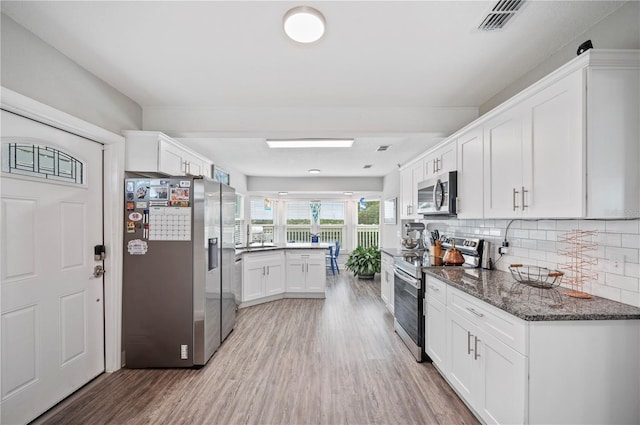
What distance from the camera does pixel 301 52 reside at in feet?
6.54

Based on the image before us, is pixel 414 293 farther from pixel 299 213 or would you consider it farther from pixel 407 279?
pixel 299 213

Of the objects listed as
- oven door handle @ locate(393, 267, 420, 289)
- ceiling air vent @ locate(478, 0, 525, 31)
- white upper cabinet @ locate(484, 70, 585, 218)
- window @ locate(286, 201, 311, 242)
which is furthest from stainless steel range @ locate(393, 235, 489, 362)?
window @ locate(286, 201, 311, 242)

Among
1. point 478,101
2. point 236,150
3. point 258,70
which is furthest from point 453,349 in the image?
point 236,150

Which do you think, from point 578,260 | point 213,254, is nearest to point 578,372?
point 578,260

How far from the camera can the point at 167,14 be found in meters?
1.63

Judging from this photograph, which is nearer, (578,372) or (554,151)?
(578,372)

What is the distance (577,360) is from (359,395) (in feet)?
4.73

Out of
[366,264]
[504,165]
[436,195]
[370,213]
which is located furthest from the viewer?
[370,213]

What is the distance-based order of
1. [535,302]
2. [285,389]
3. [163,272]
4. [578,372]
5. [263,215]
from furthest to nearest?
[263,215], [163,272], [285,389], [535,302], [578,372]

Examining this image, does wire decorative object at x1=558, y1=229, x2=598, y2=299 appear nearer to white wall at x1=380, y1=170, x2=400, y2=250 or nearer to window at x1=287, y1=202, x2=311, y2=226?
white wall at x1=380, y1=170, x2=400, y2=250

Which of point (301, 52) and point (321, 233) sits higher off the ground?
point (301, 52)

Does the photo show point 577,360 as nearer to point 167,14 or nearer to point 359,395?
point 359,395

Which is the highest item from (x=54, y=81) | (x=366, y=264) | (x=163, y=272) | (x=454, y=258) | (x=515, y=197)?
(x=54, y=81)

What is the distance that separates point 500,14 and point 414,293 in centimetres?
228
